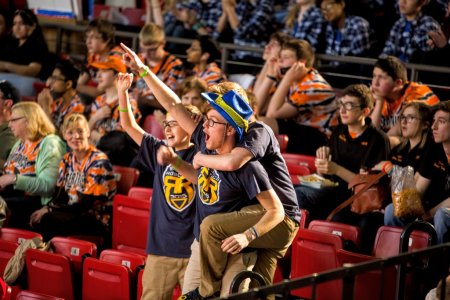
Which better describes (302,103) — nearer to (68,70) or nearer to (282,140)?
(282,140)

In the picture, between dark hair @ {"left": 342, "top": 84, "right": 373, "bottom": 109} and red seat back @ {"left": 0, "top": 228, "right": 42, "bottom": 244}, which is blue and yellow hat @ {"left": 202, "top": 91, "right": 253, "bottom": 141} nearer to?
dark hair @ {"left": 342, "top": 84, "right": 373, "bottom": 109}

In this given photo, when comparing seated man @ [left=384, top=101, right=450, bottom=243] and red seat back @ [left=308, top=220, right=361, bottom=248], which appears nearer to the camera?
red seat back @ [left=308, top=220, right=361, bottom=248]

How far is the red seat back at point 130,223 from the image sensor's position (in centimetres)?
697

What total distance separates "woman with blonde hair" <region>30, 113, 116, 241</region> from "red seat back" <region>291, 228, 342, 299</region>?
1858mm

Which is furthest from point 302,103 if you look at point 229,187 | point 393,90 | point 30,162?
point 229,187

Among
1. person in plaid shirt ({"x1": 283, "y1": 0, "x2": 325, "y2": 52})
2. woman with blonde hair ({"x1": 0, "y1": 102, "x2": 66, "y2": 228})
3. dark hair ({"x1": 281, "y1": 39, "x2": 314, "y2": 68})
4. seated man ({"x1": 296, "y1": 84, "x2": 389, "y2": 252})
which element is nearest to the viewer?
seated man ({"x1": 296, "y1": 84, "x2": 389, "y2": 252})

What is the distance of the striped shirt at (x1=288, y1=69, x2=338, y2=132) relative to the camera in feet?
26.2

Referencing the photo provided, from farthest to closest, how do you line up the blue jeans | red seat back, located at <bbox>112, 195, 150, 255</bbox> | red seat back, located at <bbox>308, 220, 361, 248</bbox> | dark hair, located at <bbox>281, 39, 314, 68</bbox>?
dark hair, located at <bbox>281, 39, 314, 68</bbox>, red seat back, located at <bbox>112, 195, 150, 255</bbox>, red seat back, located at <bbox>308, 220, 361, 248</bbox>, the blue jeans

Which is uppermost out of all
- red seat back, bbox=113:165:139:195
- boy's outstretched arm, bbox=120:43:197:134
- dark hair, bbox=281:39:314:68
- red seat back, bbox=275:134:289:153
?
boy's outstretched arm, bbox=120:43:197:134

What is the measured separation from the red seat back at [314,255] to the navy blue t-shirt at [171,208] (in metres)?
0.82

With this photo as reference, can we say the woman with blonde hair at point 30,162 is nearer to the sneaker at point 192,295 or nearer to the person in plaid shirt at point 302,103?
the person in plaid shirt at point 302,103

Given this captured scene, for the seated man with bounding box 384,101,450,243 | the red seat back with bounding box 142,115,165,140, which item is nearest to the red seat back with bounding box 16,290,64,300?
the seated man with bounding box 384,101,450,243

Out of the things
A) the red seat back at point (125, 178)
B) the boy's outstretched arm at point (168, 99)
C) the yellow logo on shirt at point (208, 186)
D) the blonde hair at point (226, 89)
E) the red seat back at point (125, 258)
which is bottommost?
the red seat back at point (125, 258)

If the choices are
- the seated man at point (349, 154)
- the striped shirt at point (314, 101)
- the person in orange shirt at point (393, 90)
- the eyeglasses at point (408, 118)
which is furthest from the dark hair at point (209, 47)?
the eyeglasses at point (408, 118)
